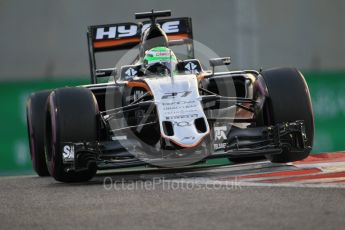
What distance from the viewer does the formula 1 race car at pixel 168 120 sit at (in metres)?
9.55

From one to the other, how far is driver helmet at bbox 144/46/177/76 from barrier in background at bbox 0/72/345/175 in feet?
13.4

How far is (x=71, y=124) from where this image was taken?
32.1 feet

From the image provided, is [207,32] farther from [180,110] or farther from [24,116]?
[180,110]

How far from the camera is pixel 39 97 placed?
1173cm

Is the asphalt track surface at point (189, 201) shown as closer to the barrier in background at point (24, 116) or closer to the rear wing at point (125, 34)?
the rear wing at point (125, 34)

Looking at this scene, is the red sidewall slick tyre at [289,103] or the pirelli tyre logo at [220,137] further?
the red sidewall slick tyre at [289,103]

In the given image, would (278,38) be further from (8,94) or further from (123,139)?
(123,139)

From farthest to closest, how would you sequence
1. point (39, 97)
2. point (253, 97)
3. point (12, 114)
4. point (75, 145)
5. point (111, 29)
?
point (12, 114)
point (111, 29)
point (39, 97)
point (253, 97)
point (75, 145)

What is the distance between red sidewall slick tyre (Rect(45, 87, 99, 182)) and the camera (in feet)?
32.1

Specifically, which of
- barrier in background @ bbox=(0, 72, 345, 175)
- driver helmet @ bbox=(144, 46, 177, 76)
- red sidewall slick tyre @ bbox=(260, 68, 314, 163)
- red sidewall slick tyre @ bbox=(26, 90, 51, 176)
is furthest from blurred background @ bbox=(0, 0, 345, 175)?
red sidewall slick tyre @ bbox=(260, 68, 314, 163)

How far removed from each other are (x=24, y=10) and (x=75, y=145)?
999 centimetres

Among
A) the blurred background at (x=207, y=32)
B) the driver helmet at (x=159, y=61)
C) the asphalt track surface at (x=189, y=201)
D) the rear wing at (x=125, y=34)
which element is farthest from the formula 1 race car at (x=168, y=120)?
the blurred background at (x=207, y=32)

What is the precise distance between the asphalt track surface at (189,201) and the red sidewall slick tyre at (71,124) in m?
0.16

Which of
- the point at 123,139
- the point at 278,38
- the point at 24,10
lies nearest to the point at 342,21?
the point at 278,38
